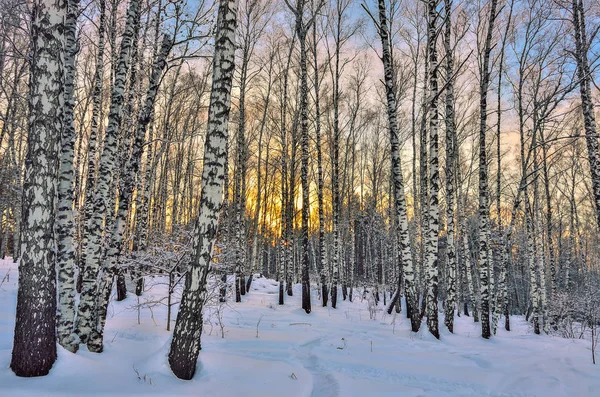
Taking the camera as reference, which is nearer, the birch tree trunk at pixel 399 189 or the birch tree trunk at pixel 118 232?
the birch tree trunk at pixel 118 232

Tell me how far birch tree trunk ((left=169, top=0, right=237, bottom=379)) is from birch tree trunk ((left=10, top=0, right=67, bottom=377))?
49.8 inches

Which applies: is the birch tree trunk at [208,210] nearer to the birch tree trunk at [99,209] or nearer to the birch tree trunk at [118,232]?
the birch tree trunk at [118,232]

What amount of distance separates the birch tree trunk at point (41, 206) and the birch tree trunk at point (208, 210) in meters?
1.26

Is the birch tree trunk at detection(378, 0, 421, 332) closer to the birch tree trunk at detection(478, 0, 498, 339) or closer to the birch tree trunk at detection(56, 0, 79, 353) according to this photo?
the birch tree trunk at detection(478, 0, 498, 339)

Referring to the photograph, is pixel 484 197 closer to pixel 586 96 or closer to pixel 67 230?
pixel 586 96

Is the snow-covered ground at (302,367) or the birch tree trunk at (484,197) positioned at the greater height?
the birch tree trunk at (484,197)

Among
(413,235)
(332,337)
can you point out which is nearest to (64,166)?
(332,337)

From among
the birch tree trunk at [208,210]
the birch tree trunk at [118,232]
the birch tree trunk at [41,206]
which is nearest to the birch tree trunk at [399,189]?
the birch tree trunk at [208,210]

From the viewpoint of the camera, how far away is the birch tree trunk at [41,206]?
3.14 meters

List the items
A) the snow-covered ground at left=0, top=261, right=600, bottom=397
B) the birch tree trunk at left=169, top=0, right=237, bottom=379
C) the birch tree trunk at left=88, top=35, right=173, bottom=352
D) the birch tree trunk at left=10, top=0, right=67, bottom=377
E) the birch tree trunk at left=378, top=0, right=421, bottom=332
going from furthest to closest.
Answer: the birch tree trunk at left=378, top=0, right=421, bottom=332
the birch tree trunk at left=88, top=35, right=173, bottom=352
the birch tree trunk at left=169, top=0, right=237, bottom=379
the snow-covered ground at left=0, top=261, right=600, bottom=397
the birch tree trunk at left=10, top=0, right=67, bottom=377

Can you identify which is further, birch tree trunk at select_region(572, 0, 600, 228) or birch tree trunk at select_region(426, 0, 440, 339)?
birch tree trunk at select_region(572, 0, 600, 228)

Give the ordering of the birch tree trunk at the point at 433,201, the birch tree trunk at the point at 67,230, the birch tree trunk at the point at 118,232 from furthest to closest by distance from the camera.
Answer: the birch tree trunk at the point at 433,201 < the birch tree trunk at the point at 118,232 < the birch tree trunk at the point at 67,230

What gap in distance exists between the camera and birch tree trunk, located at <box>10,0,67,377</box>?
3.14m

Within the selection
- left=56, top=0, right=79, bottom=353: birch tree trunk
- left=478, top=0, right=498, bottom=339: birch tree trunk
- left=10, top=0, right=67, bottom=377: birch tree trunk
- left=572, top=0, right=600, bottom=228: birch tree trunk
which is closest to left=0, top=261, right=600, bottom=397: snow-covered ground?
left=10, top=0, right=67, bottom=377: birch tree trunk
